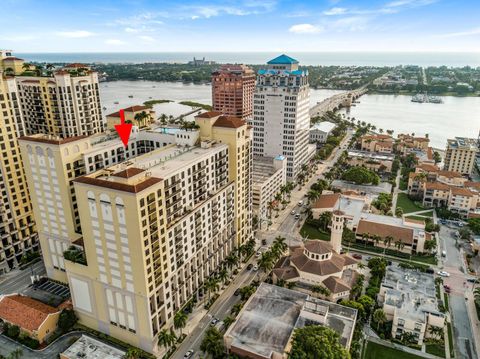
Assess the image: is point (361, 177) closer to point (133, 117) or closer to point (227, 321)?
point (133, 117)

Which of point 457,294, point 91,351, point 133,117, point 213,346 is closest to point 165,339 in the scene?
point 213,346

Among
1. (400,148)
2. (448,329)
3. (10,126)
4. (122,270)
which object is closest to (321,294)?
(448,329)

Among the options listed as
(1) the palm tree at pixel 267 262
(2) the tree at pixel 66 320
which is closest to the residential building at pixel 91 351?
(2) the tree at pixel 66 320

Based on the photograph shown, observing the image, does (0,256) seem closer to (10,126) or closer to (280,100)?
(10,126)

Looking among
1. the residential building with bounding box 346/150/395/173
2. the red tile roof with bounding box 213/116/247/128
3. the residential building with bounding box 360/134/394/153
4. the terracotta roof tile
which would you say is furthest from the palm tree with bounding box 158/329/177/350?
the residential building with bounding box 360/134/394/153

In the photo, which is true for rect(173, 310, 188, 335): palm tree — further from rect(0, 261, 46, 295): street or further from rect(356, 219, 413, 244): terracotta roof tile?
rect(356, 219, 413, 244): terracotta roof tile

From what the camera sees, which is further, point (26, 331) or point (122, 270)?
point (26, 331)
